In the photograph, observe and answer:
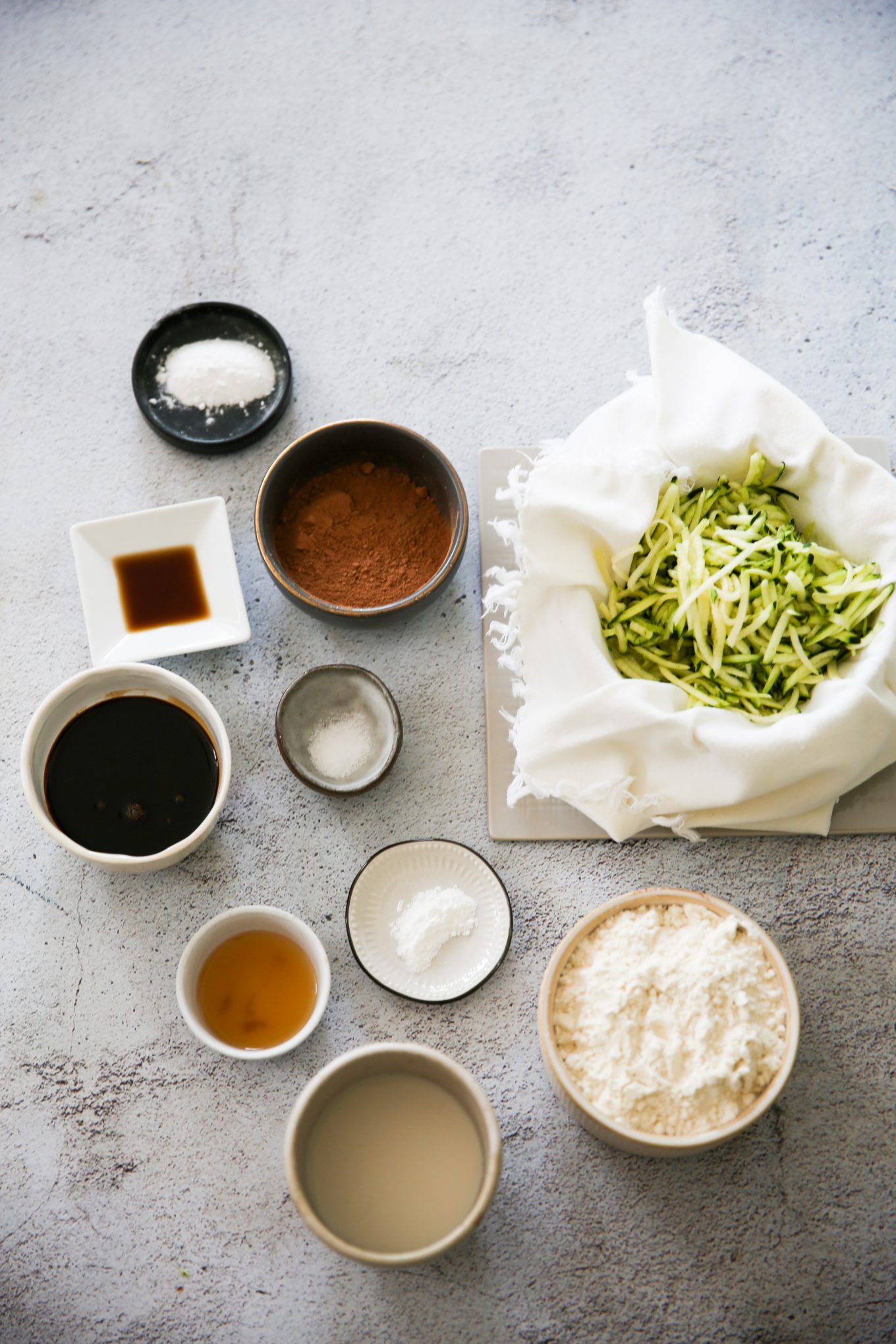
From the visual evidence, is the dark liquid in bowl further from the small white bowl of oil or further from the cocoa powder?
the cocoa powder

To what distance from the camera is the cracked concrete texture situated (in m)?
1.32

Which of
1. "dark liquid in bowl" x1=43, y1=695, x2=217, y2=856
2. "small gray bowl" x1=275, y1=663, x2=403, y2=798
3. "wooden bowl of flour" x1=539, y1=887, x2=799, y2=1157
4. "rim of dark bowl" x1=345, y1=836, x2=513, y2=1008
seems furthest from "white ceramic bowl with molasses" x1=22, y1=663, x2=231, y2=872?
"wooden bowl of flour" x1=539, y1=887, x2=799, y2=1157

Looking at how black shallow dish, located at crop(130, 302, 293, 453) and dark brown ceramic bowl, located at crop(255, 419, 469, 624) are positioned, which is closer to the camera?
dark brown ceramic bowl, located at crop(255, 419, 469, 624)

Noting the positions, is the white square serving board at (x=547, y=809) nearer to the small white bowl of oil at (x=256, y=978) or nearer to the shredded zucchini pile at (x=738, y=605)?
the shredded zucchini pile at (x=738, y=605)

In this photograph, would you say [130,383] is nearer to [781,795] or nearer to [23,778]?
[23,778]

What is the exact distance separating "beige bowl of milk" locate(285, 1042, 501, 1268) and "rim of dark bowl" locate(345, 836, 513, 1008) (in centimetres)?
13

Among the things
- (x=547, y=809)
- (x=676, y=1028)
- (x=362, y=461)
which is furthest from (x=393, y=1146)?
(x=362, y=461)

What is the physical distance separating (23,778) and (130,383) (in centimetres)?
70

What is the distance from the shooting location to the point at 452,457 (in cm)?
154

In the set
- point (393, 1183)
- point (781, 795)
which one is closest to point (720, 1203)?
point (393, 1183)

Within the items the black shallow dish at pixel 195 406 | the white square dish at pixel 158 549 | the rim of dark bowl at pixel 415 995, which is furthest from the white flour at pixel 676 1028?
the black shallow dish at pixel 195 406

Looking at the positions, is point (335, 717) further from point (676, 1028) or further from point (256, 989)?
point (676, 1028)

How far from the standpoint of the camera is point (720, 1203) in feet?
4.37

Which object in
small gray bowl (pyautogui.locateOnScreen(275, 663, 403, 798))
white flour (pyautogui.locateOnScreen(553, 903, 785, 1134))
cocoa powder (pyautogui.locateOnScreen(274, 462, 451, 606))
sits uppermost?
cocoa powder (pyautogui.locateOnScreen(274, 462, 451, 606))
